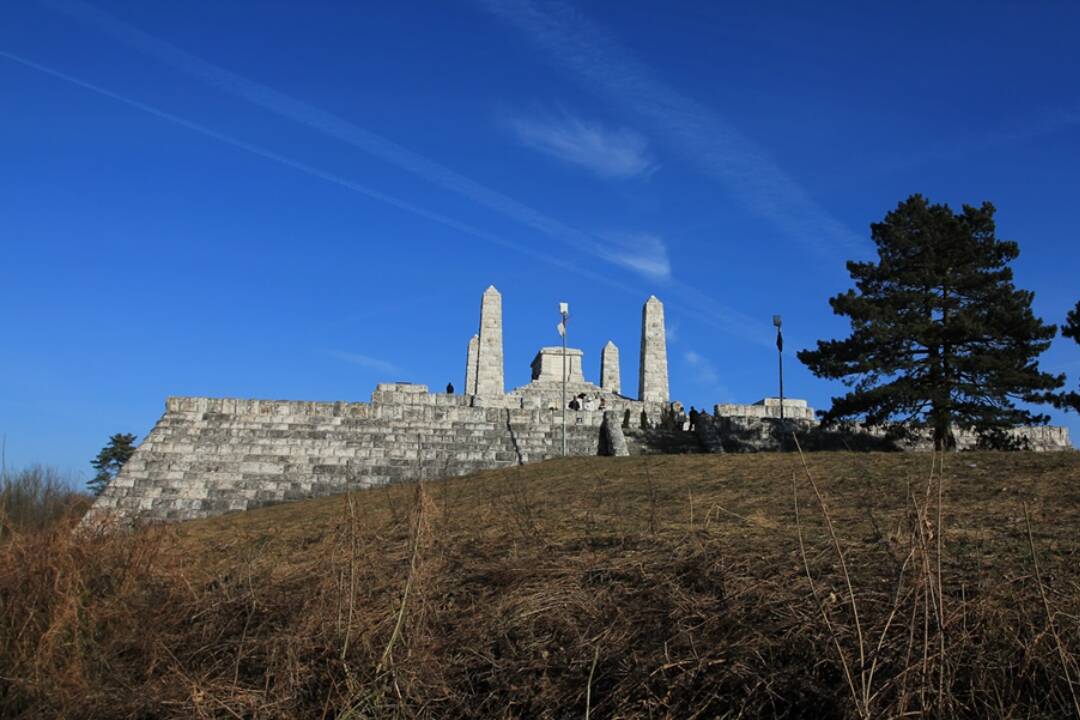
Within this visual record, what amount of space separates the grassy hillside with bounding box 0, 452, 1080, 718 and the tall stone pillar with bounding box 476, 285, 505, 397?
29.8 meters

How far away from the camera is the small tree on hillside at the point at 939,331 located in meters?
19.6

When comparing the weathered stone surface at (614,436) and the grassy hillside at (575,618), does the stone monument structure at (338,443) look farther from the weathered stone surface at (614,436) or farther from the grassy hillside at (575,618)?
the grassy hillside at (575,618)

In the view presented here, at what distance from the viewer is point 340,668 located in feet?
15.6

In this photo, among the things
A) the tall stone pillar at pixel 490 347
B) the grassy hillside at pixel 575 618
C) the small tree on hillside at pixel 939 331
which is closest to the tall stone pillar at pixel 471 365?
the tall stone pillar at pixel 490 347

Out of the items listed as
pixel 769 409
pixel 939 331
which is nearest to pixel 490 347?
pixel 769 409

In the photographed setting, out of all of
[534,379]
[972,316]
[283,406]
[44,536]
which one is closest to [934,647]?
[44,536]

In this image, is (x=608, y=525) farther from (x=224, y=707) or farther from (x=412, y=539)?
(x=224, y=707)

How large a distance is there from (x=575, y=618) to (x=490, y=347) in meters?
32.9

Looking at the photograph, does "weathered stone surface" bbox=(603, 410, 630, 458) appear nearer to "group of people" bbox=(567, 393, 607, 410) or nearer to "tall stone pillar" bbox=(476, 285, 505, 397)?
"group of people" bbox=(567, 393, 607, 410)

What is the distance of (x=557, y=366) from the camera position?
43.0m

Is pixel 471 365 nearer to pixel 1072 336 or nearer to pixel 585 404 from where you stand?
pixel 585 404

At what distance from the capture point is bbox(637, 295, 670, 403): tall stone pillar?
124 feet

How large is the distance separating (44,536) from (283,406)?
55.6ft

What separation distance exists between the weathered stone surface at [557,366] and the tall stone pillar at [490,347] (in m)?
4.97
